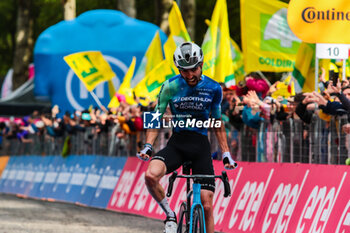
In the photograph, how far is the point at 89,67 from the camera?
24453 millimetres

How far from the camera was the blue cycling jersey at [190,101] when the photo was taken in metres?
10.3

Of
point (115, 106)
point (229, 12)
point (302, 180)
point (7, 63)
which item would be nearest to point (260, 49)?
point (115, 106)

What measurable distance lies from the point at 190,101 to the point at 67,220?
7.21m

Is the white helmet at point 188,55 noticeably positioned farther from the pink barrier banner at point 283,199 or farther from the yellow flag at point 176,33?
the yellow flag at point 176,33

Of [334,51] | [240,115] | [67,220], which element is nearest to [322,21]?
[334,51]

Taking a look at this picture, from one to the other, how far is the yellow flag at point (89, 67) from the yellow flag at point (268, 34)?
5.88 metres

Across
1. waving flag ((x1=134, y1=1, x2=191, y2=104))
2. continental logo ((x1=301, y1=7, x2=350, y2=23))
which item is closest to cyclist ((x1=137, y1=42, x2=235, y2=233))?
continental logo ((x1=301, y1=7, x2=350, y2=23))

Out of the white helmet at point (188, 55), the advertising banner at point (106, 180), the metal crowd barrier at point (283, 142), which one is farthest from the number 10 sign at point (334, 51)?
the advertising banner at point (106, 180)

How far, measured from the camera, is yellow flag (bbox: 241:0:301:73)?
62.2 feet

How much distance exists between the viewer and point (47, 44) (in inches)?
1222

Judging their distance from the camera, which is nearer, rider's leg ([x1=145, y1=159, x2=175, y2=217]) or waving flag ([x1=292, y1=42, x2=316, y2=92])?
rider's leg ([x1=145, y1=159, x2=175, y2=217])

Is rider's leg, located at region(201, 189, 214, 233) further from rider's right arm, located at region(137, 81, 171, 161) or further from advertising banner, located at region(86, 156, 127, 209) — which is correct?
advertising banner, located at region(86, 156, 127, 209)

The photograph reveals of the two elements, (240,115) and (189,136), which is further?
(240,115)

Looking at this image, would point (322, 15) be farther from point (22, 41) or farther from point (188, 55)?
point (22, 41)
